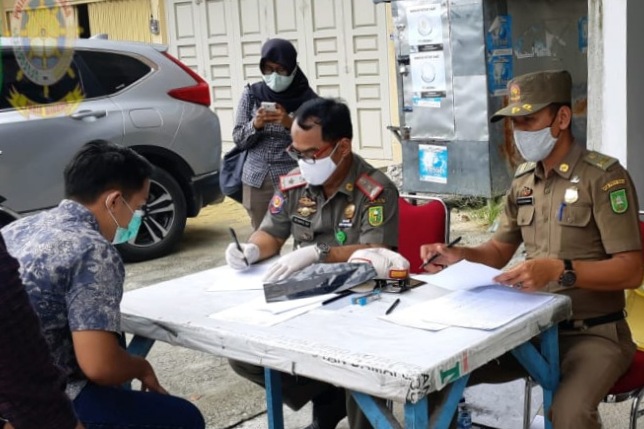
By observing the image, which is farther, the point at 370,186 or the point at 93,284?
the point at 370,186

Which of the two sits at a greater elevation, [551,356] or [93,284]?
[93,284]

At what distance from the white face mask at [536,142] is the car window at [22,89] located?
428 cm

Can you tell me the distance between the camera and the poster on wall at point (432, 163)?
24.9 ft

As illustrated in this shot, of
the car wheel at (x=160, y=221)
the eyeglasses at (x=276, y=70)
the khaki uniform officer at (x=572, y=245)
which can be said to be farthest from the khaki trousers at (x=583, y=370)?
the car wheel at (x=160, y=221)

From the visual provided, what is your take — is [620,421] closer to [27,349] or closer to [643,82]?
[643,82]

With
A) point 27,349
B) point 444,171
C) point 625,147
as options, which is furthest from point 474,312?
point 444,171

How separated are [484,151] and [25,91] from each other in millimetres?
3453

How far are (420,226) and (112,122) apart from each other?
3644mm

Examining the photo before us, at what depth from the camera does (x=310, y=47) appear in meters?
10.0

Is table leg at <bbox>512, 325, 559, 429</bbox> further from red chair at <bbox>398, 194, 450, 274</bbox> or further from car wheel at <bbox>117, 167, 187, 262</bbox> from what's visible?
car wheel at <bbox>117, 167, 187, 262</bbox>

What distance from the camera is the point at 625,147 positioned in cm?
516

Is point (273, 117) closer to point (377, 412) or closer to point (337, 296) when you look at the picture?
point (337, 296)

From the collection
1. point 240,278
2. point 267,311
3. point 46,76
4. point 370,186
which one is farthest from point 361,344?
point 46,76

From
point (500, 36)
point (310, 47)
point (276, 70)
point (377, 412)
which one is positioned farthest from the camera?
point (310, 47)
